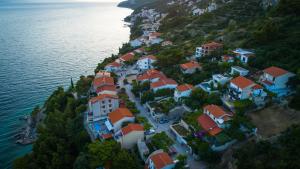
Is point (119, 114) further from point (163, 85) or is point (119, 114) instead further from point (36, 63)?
point (36, 63)

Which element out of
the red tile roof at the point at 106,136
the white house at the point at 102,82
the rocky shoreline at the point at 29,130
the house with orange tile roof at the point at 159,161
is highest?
the white house at the point at 102,82

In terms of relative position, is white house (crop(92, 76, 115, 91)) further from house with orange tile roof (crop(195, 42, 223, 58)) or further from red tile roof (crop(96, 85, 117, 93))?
house with orange tile roof (crop(195, 42, 223, 58))

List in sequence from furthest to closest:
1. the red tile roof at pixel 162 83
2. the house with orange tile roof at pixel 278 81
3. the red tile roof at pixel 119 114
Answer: the red tile roof at pixel 162 83, the red tile roof at pixel 119 114, the house with orange tile roof at pixel 278 81

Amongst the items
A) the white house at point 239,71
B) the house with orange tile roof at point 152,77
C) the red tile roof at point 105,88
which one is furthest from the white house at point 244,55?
the red tile roof at point 105,88

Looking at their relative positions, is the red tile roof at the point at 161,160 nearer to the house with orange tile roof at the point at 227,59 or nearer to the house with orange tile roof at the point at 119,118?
the house with orange tile roof at the point at 119,118

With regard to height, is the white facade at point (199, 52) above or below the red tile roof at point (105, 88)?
above

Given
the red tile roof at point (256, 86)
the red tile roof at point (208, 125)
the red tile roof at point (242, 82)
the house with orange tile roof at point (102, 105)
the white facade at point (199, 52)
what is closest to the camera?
the red tile roof at point (208, 125)

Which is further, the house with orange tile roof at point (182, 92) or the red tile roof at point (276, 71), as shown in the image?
the house with orange tile roof at point (182, 92)

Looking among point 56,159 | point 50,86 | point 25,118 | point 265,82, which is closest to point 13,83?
point 50,86
